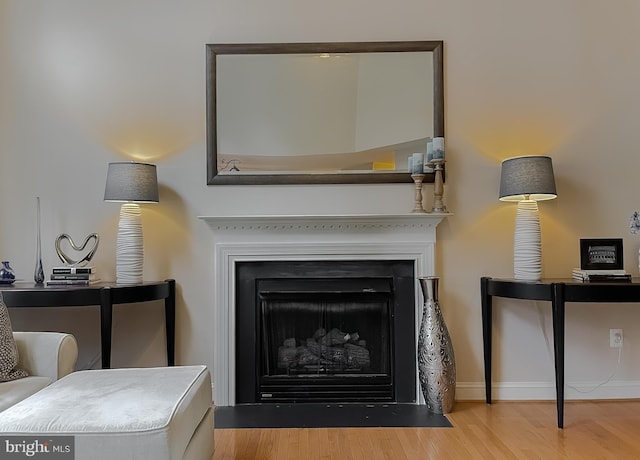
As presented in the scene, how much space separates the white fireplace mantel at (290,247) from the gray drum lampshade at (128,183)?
0.40m

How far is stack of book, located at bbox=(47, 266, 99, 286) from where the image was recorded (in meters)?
2.76

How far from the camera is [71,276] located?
2789mm

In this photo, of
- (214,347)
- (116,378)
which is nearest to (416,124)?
(214,347)

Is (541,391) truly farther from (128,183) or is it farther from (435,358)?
(128,183)

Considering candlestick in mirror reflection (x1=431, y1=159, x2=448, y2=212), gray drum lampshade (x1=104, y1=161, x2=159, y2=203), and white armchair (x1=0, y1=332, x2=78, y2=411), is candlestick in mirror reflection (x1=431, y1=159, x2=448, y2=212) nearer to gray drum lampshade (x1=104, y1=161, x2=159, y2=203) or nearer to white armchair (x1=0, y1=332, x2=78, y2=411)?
gray drum lampshade (x1=104, y1=161, x2=159, y2=203)

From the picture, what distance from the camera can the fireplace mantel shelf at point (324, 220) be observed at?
9.46ft

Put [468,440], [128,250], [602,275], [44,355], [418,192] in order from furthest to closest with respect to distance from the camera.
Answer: [418,192] → [128,250] → [602,275] → [468,440] → [44,355]

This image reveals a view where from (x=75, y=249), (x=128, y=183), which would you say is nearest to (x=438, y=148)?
(x=128, y=183)

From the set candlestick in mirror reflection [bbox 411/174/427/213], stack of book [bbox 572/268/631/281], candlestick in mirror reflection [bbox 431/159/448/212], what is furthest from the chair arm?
stack of book [bbox 572/268/631/281]

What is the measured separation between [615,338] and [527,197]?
104cm

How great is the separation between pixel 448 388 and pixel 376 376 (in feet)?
1.46

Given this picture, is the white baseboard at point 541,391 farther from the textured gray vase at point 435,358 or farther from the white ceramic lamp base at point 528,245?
the white ceramic lamp base at point 528,245

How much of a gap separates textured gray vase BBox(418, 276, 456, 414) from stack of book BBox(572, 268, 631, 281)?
2.58 ft

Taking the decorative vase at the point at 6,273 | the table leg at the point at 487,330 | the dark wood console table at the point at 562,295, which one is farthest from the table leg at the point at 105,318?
the dark wood console table at the point at 562,295
